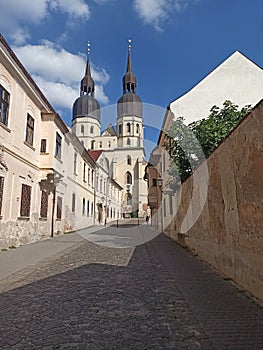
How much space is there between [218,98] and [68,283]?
1807 cm

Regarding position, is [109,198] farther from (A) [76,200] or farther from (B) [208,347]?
(B) [208,347]

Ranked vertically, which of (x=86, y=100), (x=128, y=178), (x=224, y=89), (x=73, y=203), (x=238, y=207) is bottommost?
(x=238, y=207)

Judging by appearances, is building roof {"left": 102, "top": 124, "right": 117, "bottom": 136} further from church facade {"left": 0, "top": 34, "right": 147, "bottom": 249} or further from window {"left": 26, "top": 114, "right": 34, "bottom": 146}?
window {"left": 26, "top": 114, "right": 34, "bottom": 146}

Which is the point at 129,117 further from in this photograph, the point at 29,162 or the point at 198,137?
the point at 198,137

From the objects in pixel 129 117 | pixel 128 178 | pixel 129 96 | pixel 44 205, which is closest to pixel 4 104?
pixel 44 205

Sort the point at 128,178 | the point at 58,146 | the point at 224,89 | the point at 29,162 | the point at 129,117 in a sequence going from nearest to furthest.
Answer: the point at 29,162 < the point at 58,146 < the point at 224,89 < the point at 128,178 < the point at 129,117

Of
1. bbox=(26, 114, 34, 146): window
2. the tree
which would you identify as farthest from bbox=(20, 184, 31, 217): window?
the tree

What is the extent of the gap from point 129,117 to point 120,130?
3.86 m

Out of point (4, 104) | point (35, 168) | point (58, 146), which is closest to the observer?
point (4, 104)

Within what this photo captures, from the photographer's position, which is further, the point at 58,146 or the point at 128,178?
the point at 128,178

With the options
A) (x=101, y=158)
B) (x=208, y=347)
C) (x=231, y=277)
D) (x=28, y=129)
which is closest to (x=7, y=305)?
(x=208, y=347)

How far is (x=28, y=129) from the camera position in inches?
594

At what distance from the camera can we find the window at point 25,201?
564 inches

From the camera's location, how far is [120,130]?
235 ft
